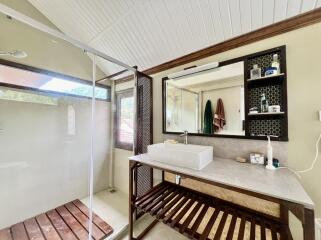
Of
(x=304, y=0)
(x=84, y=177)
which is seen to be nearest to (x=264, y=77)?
(x=304, y=0)

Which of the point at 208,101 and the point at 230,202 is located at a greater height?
the point at 208,101

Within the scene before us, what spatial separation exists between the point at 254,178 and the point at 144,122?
1534 mm

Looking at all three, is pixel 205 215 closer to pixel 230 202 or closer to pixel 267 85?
pixel 230 202

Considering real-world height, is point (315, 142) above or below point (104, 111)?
below

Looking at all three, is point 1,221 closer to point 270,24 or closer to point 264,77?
point 264,77

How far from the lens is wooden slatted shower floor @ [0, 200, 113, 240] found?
169cm

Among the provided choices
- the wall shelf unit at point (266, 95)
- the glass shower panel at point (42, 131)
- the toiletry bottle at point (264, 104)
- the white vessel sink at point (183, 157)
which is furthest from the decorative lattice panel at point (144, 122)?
the toiletry bottle at point (264, 104)

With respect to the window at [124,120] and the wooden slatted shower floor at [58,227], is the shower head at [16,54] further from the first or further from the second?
the wooden slatted shower floor at [58,227]

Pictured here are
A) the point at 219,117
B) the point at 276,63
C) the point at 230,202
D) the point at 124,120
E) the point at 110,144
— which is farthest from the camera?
the point at 110,144

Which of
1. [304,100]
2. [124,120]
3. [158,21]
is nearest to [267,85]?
[304,100]

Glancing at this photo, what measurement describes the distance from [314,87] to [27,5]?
336cm

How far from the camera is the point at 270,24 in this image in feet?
4.35

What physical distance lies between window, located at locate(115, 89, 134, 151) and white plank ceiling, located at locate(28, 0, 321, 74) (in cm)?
53

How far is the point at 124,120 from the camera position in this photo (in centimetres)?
271
